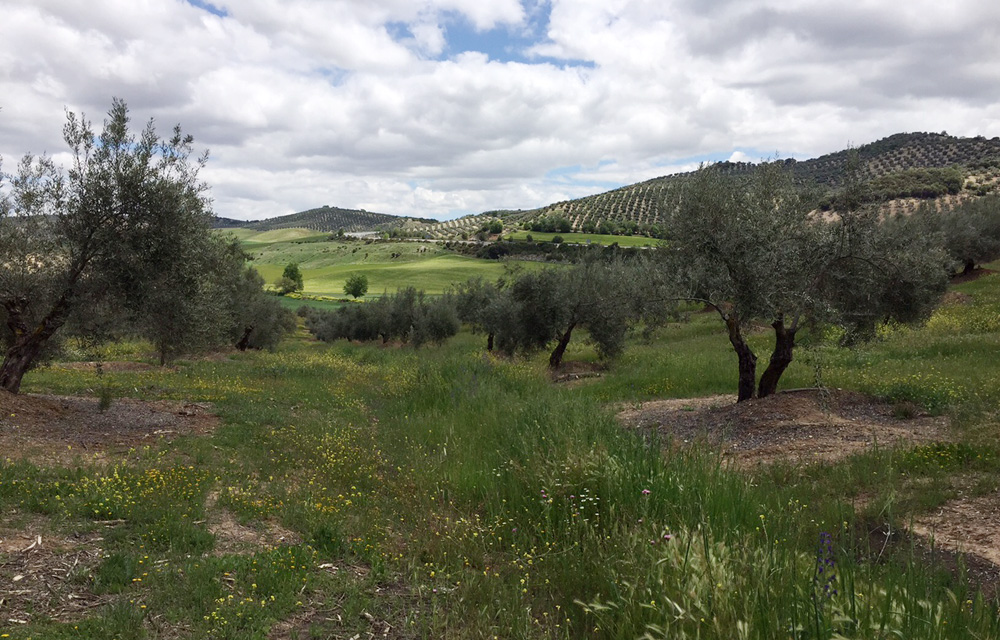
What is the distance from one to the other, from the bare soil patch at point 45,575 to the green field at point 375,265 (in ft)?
265

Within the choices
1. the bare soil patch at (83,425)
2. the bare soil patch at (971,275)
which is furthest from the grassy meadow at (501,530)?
the bare soil patch at (971,275)

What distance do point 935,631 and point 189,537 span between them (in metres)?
7.46

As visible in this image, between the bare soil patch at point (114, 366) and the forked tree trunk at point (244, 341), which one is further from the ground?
the bare soil patch at point (114, 366)

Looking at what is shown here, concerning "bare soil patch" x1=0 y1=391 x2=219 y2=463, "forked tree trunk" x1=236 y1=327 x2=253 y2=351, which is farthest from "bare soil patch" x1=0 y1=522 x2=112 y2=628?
"forked tree trunk" x1=236 y1=327 x2=253 y2=351

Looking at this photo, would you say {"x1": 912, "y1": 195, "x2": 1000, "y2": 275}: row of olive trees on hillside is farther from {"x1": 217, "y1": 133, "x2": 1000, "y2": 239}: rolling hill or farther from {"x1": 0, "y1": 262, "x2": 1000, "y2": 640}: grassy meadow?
{"x1": 0, "y1": 262, "x2": 1000, "y2": 640}: grassy meadow

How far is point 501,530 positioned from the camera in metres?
7.28

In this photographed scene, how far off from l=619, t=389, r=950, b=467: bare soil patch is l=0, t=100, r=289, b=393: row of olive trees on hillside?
11653 millimetres

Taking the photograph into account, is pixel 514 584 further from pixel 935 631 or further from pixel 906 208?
pixel 906 208

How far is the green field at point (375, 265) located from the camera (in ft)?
357

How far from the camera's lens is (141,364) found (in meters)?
28.6

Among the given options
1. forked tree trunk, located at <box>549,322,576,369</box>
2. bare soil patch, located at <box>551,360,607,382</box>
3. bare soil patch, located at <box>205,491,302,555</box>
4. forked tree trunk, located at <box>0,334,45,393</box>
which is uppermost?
forked tree trunk, located at <box>0,334,45,393</box>

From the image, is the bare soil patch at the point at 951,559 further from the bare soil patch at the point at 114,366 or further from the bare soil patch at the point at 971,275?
the bare soil patch at the point at 971,275

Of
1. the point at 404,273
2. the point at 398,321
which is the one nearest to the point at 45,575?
the point at 398,321

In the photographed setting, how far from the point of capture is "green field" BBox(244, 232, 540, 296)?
109 meters
